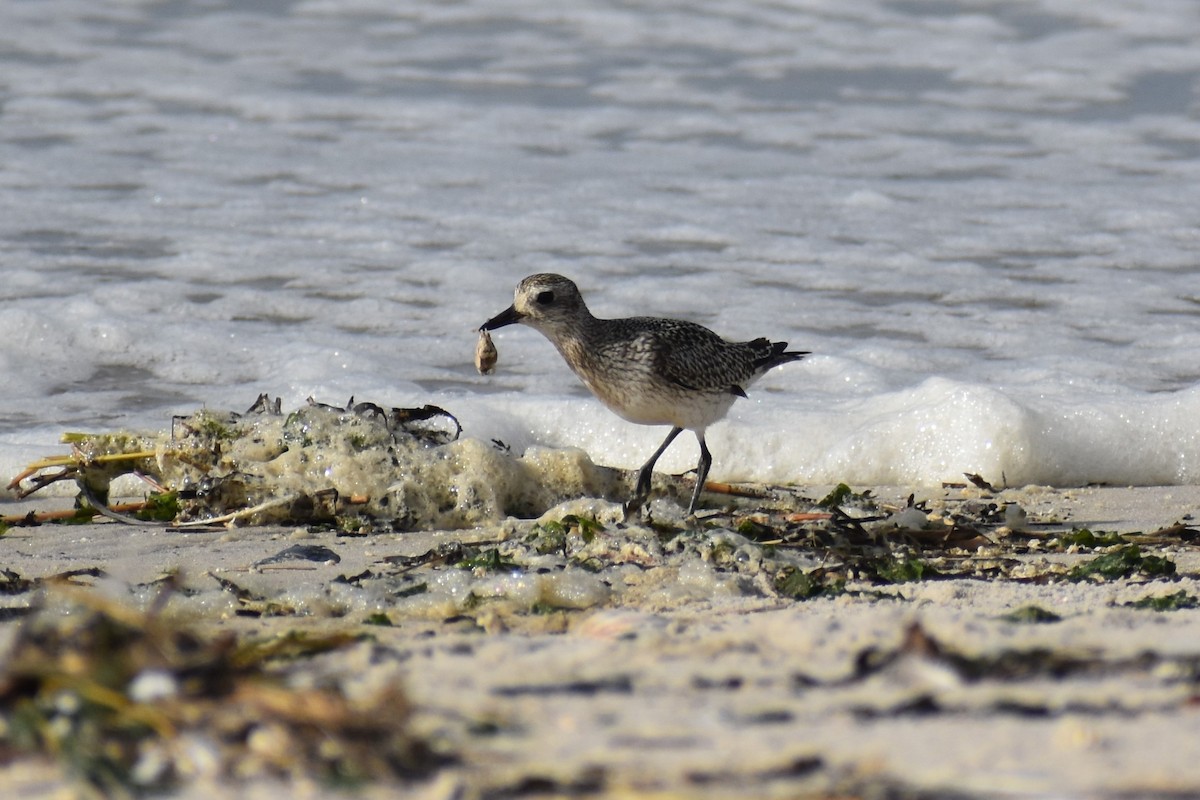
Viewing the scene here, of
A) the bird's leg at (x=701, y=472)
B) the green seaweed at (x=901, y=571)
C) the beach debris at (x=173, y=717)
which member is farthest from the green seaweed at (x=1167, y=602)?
the beach debris at (x=173, y=717)

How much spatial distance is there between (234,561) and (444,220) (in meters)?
5.10

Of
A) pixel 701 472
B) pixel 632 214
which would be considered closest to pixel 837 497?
pixel 701 472

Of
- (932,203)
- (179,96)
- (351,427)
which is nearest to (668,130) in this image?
(932,203)

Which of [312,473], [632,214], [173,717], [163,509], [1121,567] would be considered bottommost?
[163,509]

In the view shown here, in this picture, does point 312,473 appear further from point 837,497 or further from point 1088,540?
point 1088,540

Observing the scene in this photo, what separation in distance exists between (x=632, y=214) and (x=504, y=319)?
151 inches

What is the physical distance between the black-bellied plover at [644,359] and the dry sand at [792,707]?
228 centimetres

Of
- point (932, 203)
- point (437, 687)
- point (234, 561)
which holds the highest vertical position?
point (932, 203)

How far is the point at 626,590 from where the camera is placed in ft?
11.8

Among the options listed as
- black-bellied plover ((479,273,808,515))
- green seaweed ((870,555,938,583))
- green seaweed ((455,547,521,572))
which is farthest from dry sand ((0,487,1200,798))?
black-bellied plover ((479,273,808,515))

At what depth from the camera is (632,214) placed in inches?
355

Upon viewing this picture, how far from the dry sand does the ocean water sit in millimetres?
2943

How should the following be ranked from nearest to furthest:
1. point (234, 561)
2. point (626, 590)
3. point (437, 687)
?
1. point (437, 687)
2. point (626, 590)
3. point (234, 561)

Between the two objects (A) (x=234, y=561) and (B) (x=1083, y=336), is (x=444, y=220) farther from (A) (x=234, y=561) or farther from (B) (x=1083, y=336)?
(A) (x=234, y=561)
